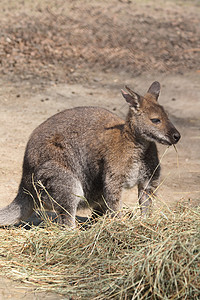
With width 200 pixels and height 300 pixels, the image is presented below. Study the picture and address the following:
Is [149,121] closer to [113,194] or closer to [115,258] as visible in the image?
[113,194]

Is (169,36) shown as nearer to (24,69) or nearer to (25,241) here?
(24,69)

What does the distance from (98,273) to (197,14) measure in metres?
12.1

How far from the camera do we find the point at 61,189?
4895 millimetres

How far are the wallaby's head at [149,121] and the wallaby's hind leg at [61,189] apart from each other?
2.77ft

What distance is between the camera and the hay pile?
350 cm

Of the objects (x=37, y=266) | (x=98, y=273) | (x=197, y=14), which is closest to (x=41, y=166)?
(x=37, y=266)

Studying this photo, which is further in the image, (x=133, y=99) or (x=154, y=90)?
(x=154, y=90)

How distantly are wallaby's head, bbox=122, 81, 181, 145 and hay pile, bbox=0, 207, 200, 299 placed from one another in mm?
798

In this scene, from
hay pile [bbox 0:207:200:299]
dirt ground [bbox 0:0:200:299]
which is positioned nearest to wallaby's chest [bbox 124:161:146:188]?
hay pile [bbox 0:207:200:299]

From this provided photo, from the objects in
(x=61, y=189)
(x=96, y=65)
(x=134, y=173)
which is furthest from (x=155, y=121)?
(x=96, y=65)

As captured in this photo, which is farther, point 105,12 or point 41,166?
point 105,12

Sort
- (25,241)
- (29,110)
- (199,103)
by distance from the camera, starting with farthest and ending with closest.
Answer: (199,103), (29,110), (25,241)

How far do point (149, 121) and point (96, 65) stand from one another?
6011 millimetres

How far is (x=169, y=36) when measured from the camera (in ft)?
41.1
